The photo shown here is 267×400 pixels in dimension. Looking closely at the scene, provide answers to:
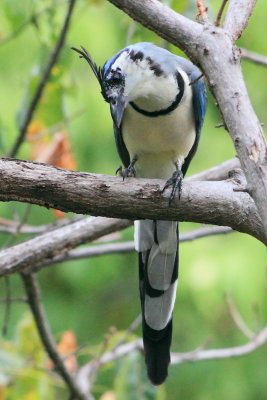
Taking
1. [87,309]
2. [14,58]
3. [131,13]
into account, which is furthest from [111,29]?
[131,13]

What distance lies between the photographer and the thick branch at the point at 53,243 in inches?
117

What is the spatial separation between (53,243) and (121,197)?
826mm

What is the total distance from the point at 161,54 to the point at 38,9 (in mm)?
680

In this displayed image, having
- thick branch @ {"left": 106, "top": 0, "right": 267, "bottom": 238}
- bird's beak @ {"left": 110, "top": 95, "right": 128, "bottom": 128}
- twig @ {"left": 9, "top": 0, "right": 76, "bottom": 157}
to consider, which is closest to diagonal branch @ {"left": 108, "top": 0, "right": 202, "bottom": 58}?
thick branch @ {"left": 106, "top": 0, "right": 267, "bottom": 238}

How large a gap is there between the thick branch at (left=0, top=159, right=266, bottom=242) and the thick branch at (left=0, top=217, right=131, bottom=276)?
0.75 meters

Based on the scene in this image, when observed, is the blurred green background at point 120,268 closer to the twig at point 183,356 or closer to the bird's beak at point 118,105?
the twig at point 183,356

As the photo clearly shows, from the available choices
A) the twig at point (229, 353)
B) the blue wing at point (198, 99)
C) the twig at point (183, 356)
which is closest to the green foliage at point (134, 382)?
the twig at point (183, 356)

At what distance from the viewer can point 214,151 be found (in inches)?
240

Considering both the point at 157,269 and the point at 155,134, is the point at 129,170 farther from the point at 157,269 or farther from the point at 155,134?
the point at 157,269

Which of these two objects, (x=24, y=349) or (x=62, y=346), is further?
(x=62, y=346)

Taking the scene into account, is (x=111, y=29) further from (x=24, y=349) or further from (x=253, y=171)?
(x=253, y=171)

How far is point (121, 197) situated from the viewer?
7.45 ft

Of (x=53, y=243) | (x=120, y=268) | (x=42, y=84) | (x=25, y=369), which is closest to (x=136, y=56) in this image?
(x=42, y=84)

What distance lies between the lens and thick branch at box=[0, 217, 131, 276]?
298cm
